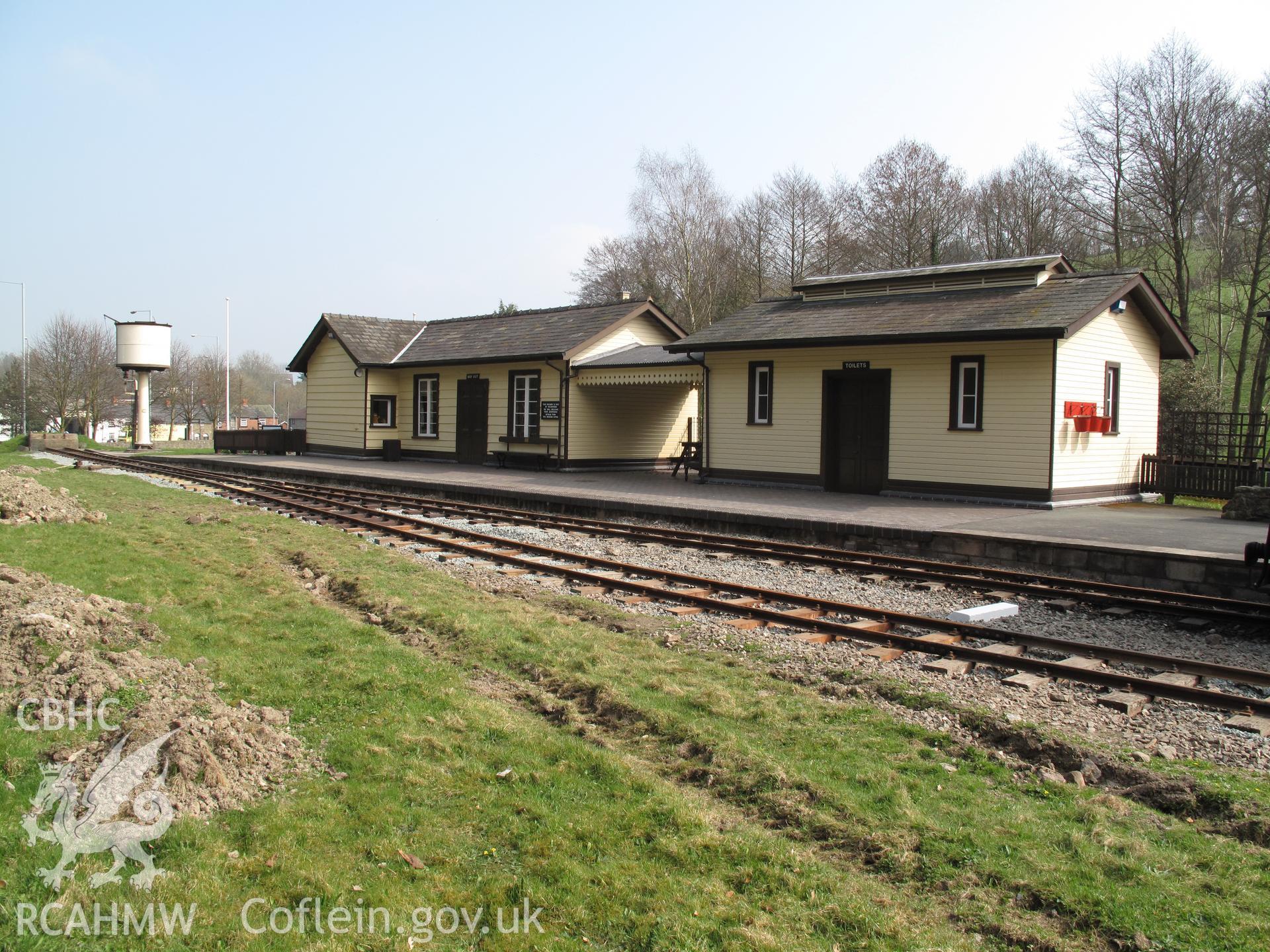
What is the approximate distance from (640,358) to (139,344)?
2967 cm

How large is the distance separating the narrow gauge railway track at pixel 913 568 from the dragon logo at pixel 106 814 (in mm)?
8715

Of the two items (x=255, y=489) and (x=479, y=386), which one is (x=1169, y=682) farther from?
(x=479, y=386)

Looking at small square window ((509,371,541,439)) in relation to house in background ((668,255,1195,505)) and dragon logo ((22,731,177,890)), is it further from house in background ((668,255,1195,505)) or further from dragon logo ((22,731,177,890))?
dragon logo ((22,731,177,890))

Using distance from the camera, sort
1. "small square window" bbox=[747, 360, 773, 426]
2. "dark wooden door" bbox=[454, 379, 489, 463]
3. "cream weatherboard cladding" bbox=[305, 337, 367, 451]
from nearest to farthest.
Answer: "small square window" bbox=[747, 360, 773, 426]
"dark wooden door" bbox=[454, 379, 489, 463]
"cream weatherboard cladding" bbox=[305, 337, 367, 451]

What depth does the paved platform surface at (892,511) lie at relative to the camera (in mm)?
12930

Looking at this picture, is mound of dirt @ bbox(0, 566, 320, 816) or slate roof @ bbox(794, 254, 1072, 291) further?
slate roof @ bbox(794, 254, 1072, 291)

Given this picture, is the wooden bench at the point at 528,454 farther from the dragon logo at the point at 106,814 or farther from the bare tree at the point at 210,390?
the bare tree at the point at 210,390

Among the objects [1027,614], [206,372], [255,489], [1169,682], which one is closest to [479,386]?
[255,489]

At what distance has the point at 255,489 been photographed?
21203mm

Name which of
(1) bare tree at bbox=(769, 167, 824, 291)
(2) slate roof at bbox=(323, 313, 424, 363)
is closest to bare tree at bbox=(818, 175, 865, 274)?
(1) bare tree at bbox=(769, 167, 824, 291)

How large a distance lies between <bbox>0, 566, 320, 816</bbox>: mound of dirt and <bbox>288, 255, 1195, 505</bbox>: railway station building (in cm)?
1467

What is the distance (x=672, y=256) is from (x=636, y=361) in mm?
26685

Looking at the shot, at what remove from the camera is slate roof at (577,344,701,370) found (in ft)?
78.5

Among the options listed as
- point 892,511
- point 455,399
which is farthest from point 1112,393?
point 455,399
